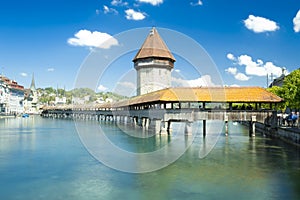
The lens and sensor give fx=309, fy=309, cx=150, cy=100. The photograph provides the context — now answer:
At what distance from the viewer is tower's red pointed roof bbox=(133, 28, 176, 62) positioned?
35.8 m

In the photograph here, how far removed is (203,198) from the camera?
6.86 meters

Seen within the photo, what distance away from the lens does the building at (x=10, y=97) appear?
66.4 meters

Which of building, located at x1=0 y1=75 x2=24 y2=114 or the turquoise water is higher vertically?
building, located at x1=0 y1=75 x2=24 y2=114

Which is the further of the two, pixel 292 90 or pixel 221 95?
pixel 292 90

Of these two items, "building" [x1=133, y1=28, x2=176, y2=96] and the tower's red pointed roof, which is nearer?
"building" [x1=133, y1=28, x2=176, y2=96]

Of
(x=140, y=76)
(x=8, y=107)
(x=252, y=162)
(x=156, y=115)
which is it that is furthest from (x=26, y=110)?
(x=252, y=162)

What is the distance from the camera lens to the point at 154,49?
3616cm

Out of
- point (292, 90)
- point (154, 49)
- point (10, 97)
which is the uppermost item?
point (154, 49)

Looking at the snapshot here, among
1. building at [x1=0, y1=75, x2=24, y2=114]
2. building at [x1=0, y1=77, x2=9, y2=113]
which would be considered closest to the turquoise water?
building at [x1=0, y1=77, x2=9, y2=113]

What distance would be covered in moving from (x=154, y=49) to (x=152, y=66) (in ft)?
7.03

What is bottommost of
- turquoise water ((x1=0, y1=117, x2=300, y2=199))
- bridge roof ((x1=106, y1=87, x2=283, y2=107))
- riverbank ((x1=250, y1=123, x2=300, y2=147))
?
turquoise water ((x1=0, y1=117, x2=300, y2=199))

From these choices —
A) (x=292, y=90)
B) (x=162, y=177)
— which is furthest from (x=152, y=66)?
(x=162, y=177)

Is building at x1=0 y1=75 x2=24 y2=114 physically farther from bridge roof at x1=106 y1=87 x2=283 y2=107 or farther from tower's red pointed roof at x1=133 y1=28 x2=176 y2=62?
bridge roof at x1=106 y1=87 x2=283 y2=107

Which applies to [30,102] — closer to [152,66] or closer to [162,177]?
[152,66]
